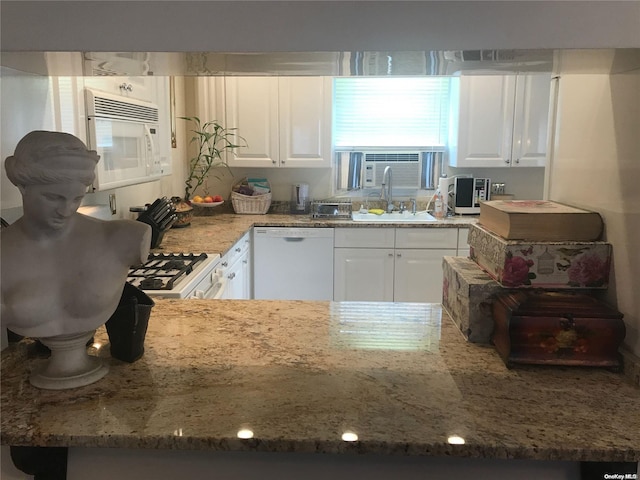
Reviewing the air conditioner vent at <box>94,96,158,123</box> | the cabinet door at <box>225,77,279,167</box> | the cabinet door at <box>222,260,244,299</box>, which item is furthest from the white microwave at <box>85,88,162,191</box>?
the cabinet door at <box>225,77,279,167</box>

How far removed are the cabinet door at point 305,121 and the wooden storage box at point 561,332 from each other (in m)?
3.22

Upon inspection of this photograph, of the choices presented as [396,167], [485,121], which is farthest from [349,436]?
[396,167]

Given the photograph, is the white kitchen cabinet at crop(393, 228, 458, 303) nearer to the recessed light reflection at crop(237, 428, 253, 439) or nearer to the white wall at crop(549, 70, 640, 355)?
the white wall at crop(549, 70, 640, 355)

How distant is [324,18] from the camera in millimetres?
977

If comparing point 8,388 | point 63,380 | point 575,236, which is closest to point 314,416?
point 63,380

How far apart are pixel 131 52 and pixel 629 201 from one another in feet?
3.54

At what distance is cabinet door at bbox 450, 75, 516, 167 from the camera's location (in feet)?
13.4

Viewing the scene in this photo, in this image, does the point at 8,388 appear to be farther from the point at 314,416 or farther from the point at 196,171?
the point at 196,171

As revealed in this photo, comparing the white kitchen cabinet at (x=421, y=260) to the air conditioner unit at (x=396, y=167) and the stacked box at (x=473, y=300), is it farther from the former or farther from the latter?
the stacked box at (x=473, y=300)

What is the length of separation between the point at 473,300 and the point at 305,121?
3.15 m

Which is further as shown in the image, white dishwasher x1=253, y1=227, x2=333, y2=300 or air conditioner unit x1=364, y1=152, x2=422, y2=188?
air conditioner unit x1=364, y1=152, x2=422, y2=188

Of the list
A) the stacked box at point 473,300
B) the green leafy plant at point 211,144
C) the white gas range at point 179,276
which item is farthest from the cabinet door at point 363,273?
the stacked box at point 473,300

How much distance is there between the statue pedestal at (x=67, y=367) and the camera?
1084 millimetres

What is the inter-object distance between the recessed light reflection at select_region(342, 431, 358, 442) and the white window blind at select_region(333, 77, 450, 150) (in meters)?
3.84
